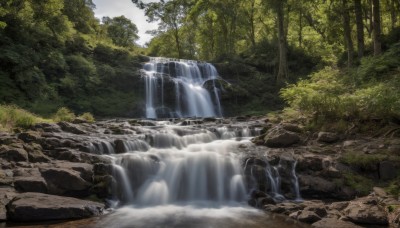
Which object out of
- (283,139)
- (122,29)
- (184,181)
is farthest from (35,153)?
(122,29)

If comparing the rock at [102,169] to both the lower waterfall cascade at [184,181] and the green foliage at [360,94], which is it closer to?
the lower waterfall cascade at [184,181]

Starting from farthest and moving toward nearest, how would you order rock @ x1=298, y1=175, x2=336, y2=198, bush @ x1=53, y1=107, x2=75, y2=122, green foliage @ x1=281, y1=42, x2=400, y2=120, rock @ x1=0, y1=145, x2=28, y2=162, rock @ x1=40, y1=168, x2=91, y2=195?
1. bush @ x1=53, y1=107, x2=75, y2=122
2. green foliage @ x1=281, y1=42, x2=400, y2=120
3. rock @ x1=0, y1=145, x2=28, y2=162
4. rock @ x1=298, y1=175, x2=336, y2=198
5. rock @ x1=40, y1=168, x2=91, y2=195

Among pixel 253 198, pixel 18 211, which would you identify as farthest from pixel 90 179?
pixel 253 198

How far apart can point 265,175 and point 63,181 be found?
21.4 feet

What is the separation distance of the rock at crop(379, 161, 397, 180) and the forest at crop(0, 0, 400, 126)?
95.7 inches

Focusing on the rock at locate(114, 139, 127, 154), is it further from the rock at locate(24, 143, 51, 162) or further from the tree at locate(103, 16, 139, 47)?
the tree at locate(103, 16, 139, 47)

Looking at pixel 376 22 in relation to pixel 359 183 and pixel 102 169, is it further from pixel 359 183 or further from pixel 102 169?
pixel 102 169

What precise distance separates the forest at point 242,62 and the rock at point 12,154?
7.73 meters

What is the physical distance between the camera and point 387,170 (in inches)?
438

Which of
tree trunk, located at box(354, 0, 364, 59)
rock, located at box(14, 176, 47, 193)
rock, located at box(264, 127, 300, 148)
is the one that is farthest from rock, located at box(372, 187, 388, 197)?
tree trunk, located at box(354, 0, 364, 59)

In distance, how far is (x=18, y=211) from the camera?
902 cm

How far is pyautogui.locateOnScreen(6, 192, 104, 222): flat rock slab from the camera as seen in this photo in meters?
9.05

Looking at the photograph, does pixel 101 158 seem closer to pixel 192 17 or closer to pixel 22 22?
pixel 22 22

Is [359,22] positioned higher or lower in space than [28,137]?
higher
